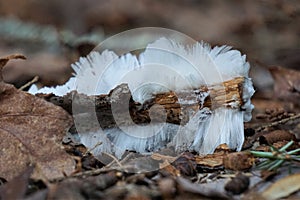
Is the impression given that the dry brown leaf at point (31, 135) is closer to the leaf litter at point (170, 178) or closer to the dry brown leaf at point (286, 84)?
the leaf litter at point (170, 178)

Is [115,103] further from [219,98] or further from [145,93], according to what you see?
[219,98]

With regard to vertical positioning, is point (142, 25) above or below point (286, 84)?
above

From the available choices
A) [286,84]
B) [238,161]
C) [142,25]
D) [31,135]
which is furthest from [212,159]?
[142,25]

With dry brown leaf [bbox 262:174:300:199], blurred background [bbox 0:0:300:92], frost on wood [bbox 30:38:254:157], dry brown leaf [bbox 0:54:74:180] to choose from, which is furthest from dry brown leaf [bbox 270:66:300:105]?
dry brown leaf [bbox 0:54:74:180]

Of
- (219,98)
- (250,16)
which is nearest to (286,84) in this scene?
(219,98)

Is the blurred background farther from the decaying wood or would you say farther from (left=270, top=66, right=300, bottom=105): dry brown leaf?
the decaying wood

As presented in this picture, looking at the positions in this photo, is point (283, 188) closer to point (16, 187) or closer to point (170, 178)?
point (170, 178)
